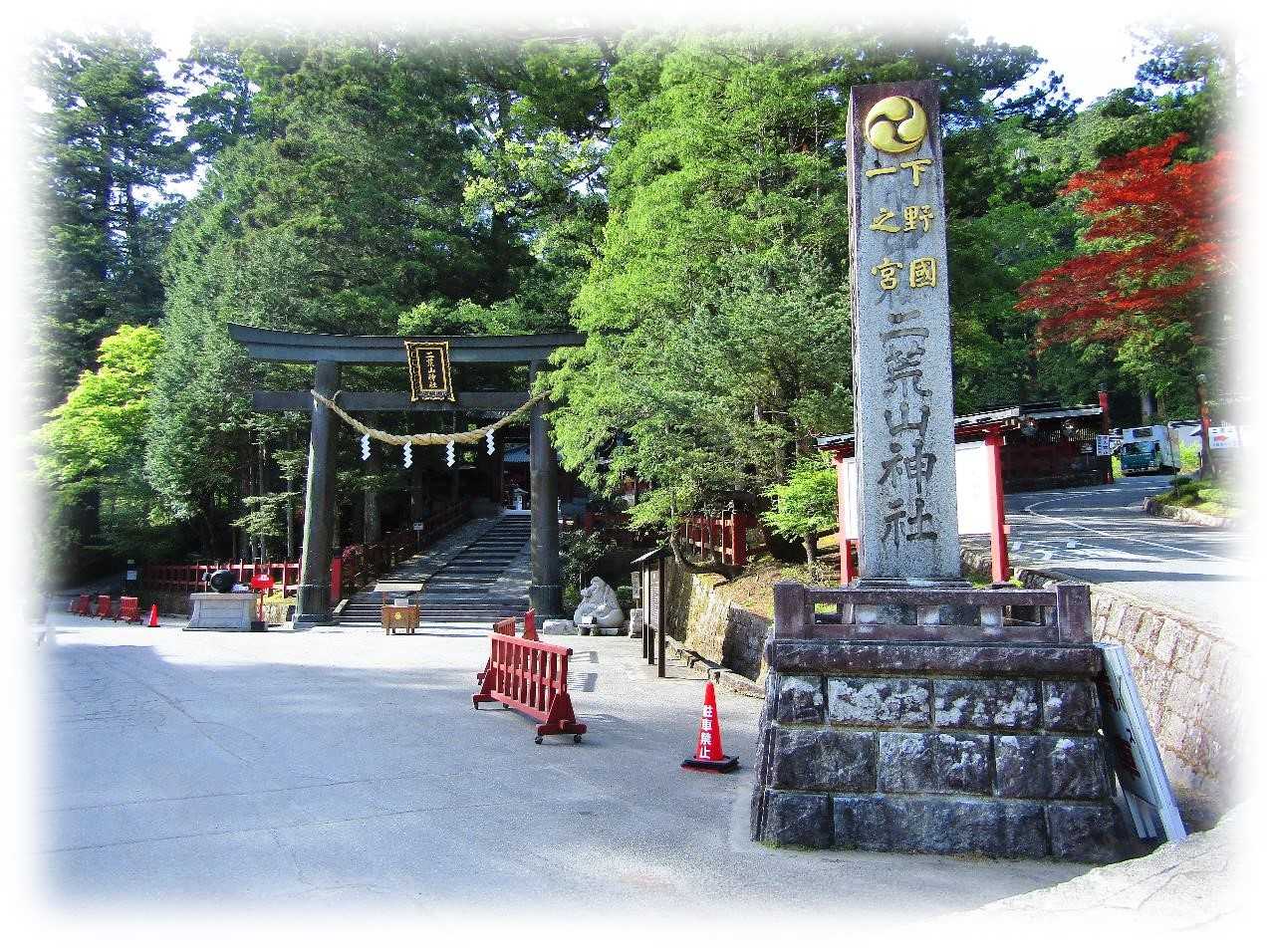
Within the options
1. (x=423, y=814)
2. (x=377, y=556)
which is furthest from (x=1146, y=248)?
(x=377, y=556)

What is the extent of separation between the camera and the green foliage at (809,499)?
12.6 metres

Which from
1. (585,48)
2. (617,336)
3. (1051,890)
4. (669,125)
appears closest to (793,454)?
(617,336)

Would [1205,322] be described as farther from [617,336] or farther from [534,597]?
[534,597]

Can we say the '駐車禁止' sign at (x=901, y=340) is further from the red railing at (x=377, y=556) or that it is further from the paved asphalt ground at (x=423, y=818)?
the red railing at (x=377, y=556)

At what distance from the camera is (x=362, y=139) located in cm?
2673

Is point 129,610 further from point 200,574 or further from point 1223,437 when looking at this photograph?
point 1223,437

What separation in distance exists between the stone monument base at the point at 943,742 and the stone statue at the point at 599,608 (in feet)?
44.0

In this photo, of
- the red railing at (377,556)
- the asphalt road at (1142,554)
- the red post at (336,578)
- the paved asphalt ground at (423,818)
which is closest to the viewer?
the paved asphalt ground at (423,818)

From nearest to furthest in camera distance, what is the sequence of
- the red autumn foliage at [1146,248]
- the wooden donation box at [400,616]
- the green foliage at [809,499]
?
the green foliage at [809,499] → the red autumn foliage at [1146,248] → the wooden donation box at [400,616]

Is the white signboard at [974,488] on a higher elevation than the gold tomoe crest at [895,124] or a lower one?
lower

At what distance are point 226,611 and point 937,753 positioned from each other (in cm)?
1836

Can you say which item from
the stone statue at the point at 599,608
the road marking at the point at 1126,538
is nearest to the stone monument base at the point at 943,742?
the road marking at the point at 1126,538

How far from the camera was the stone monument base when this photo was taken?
560cm

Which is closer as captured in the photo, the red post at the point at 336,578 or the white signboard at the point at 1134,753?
the white signboard at the point at 1134,753
